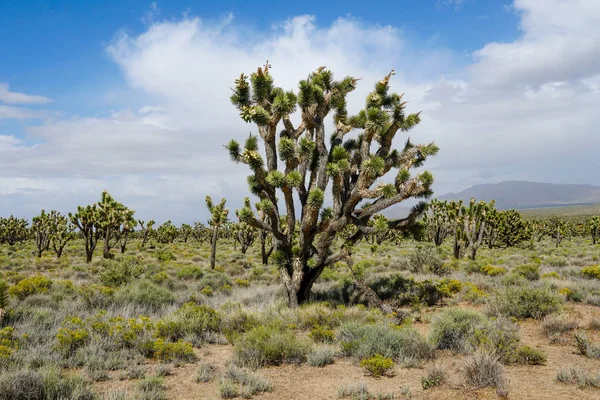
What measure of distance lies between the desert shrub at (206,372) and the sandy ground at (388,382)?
0.36ft

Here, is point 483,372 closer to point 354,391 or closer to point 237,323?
point 354,391

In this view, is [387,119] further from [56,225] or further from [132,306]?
[56,225]

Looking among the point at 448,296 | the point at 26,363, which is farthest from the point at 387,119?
the point at 26,363

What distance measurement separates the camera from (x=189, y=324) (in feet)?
29.9

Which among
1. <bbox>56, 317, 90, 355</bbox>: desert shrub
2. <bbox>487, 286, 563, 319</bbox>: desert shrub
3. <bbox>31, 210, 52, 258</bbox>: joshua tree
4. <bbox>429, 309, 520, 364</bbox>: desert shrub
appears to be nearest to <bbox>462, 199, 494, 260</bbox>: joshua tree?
<bbox>487, 286, 563, 319</bbox>: desert shrub

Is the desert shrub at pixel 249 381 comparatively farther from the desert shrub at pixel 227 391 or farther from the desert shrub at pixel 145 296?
the desert shrub at pixel 145 296

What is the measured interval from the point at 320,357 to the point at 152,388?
315 centimetres

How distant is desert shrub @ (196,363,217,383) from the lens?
672cm

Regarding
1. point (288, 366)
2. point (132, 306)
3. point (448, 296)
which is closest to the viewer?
point (288, 366)

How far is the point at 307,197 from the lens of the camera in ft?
38.9

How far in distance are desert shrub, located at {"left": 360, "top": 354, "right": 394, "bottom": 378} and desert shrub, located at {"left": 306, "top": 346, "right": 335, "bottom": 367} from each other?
82cm

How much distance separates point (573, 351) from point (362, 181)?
6449mm

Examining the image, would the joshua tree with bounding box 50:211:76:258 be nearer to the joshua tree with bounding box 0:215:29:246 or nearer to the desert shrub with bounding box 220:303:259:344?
the joshua tree with bounding box 0:215:29:246

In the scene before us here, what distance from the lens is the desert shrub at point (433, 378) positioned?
6.18 meters
